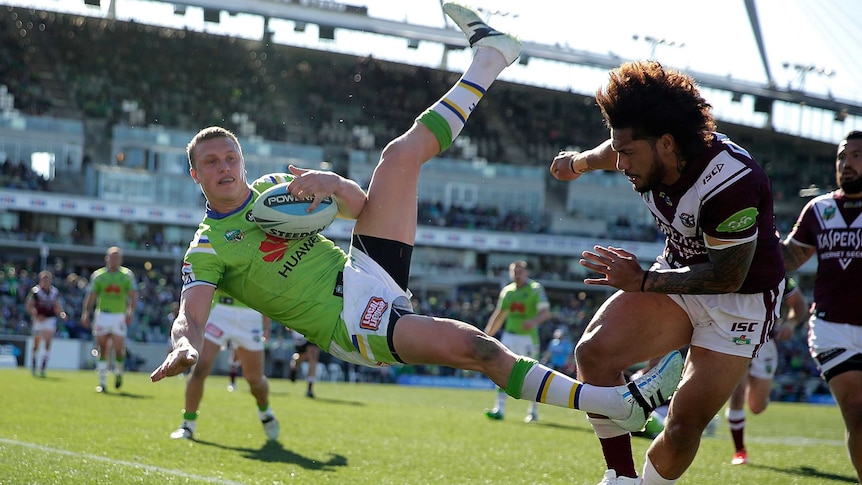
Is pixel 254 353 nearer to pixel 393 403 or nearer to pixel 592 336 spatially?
pixel 592 336

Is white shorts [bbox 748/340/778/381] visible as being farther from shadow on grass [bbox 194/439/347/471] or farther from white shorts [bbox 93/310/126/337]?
white shorts [bbox 93/310/126/337]

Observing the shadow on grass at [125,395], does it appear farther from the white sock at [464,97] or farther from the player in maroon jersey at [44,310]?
the white sock at [464,97]

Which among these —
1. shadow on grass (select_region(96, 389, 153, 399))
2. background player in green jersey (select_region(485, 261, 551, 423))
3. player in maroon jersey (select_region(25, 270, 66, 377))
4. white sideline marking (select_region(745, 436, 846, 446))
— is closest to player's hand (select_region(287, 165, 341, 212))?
white sideline marking (select_region(745, 436, 846, 446))

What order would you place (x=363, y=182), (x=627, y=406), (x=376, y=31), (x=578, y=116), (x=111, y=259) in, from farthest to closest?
(x=578, y=116), (x=363, y=182), (x=376, y=31), (x=111, y=259), (x=627, y=406)

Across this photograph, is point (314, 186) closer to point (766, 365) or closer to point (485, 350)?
point (485, 350)

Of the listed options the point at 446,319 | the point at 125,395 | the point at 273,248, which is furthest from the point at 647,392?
the point at 125,395

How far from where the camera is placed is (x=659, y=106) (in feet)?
14.2

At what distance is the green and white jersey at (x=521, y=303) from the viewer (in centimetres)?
1555

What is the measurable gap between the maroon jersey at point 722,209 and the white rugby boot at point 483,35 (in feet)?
4.58

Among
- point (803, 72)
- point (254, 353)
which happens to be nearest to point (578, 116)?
point (803, 72)

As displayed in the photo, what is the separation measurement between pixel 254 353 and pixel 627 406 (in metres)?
6.65

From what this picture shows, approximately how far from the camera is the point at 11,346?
2833cm

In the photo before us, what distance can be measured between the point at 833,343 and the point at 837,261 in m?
0.64

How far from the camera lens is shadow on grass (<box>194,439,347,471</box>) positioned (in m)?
7.43
